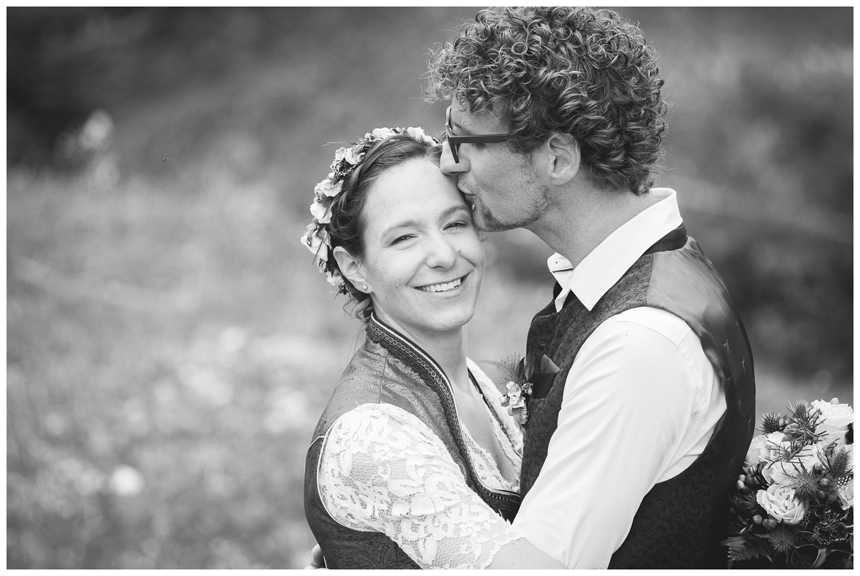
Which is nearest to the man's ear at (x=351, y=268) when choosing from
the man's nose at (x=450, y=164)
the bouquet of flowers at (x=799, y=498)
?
the man's nose at (x=450, y=164)

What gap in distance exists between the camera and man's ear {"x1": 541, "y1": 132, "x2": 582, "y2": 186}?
2.58 meters

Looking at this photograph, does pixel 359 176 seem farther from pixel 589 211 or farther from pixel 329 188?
pixel 589 211

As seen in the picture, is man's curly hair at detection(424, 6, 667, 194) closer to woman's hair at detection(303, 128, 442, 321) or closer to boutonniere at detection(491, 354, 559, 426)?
woman's hair at detection(303, 128, 442, 321)

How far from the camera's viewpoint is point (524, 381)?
8.77 feet

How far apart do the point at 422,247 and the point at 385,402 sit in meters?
0.51

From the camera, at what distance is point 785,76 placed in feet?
27.2

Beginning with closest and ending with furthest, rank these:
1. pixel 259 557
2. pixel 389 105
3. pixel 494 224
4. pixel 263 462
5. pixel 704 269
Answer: pixel 704 269
pixel 494 224
pixel 259 557
pixel 263 462
pixel 389 105

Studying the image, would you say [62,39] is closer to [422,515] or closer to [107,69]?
[107,69]

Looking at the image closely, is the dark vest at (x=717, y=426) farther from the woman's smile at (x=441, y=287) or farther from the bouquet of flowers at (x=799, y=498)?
the woman's smile at (x=441, y=287)

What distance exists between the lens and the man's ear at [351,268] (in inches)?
112

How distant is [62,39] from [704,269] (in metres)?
9.35

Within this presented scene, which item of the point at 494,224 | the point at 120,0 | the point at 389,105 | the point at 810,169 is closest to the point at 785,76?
the point at 810,169

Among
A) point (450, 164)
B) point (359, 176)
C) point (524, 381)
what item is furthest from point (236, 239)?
point (524, 381)

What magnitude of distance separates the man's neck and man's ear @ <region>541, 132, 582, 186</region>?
1.6 inches
